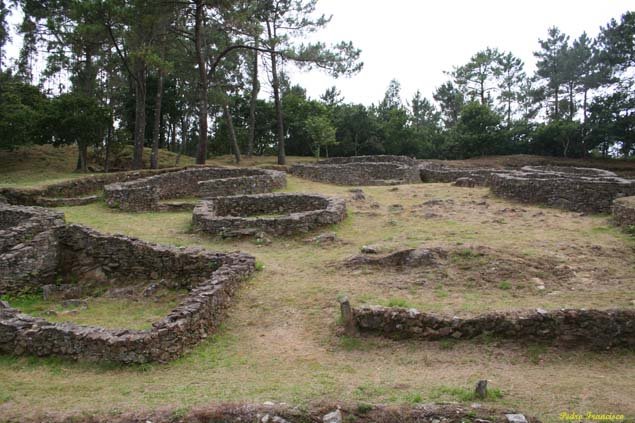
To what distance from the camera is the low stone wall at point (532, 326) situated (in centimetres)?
723

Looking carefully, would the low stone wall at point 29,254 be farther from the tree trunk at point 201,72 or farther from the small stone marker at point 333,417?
the tree trunk at point 201,72

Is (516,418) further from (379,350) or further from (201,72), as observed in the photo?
(201,72)

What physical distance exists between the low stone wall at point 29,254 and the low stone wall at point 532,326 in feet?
29.6

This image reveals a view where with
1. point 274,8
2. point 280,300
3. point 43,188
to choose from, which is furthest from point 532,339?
point 274,8

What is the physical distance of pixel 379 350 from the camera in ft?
25.1

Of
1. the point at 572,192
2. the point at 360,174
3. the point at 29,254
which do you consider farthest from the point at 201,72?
→ the point at 572,192

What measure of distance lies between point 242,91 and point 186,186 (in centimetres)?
2780

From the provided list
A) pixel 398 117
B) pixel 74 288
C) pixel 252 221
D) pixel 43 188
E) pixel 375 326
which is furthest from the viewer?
pixel 398 117

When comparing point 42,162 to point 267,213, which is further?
point 42,162

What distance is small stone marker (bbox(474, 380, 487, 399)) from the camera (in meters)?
5.85

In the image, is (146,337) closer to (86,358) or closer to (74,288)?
(86,358)

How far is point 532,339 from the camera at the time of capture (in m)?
7.39

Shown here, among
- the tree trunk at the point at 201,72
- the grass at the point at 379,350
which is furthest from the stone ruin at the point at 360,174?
the grass at the point at 379,350

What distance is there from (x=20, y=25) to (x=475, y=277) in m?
36.6
